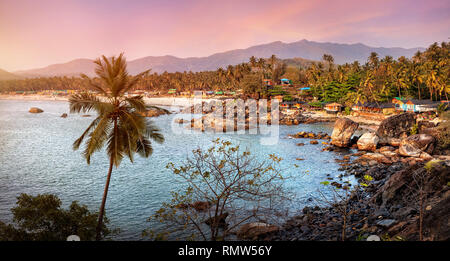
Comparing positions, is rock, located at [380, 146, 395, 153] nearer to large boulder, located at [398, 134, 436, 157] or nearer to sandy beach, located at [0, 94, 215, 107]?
large boulder, located at [398, 134, 436, 157]

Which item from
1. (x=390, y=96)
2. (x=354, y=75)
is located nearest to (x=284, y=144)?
(x=390, y=96)

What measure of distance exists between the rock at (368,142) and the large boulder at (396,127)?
4.88 feet

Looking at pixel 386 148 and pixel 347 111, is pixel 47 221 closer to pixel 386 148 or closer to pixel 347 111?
pixel 386 148

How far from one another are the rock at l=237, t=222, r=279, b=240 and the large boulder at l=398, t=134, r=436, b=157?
57.5ft

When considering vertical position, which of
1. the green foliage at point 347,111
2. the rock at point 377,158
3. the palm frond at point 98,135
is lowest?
the rock at point 377,158

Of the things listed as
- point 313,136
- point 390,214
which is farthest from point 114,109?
point 313,136

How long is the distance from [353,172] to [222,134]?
71.7 ft

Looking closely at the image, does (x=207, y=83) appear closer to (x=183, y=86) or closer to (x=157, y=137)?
(x=183, y=86)

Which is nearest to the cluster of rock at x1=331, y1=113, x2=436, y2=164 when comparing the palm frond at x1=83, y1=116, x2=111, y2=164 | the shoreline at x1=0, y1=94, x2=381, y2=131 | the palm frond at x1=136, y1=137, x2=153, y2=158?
the shoreline at x1=0, y1=94, x2=381, y2=131

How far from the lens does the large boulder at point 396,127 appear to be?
1137 inches

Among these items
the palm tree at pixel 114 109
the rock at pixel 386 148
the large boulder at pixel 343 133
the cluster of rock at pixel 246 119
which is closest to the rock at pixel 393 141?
the rock at pixel 386 148

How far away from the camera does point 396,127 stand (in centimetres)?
2916

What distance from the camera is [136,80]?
336 inches

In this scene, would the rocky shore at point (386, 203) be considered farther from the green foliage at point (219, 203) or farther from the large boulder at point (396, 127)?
the large boulder at point (396, 127)
